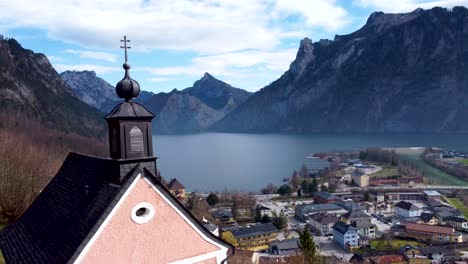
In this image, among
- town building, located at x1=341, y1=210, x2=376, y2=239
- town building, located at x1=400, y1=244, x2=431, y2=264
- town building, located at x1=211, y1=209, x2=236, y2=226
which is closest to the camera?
town building, located at x1=400, y1=244, x2=431, y2=264

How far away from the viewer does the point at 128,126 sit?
656 centimetres

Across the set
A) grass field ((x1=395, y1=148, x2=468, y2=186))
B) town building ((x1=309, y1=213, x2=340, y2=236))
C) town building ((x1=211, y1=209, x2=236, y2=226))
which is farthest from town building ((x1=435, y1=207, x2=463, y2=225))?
town building ((x1=211, y1=209, x2=236, y2=226))

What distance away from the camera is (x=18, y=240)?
742 centimetres

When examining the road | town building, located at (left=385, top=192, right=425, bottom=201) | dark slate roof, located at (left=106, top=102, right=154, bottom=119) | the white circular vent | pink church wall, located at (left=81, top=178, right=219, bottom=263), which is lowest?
the road

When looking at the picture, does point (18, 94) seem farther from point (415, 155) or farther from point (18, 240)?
point (415, 155)

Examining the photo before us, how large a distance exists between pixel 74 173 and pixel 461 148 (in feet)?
391

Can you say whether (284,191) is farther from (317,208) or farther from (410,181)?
(410,181)

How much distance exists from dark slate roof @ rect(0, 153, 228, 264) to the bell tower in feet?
0.63

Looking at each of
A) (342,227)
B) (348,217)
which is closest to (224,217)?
(342,227)

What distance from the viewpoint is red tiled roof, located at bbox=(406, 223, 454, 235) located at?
129 ft

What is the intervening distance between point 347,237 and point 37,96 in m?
65.5

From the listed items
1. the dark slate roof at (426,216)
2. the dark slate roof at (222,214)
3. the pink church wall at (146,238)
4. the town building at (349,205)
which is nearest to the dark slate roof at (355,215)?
the town building at (349,205)

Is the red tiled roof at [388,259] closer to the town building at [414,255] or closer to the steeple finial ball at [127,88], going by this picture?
the town building at [414,255]

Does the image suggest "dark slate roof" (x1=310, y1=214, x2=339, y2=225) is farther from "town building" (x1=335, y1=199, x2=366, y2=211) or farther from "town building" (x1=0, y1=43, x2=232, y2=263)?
"town building" (x1=0, y1=43, x2=232, y2=263)
